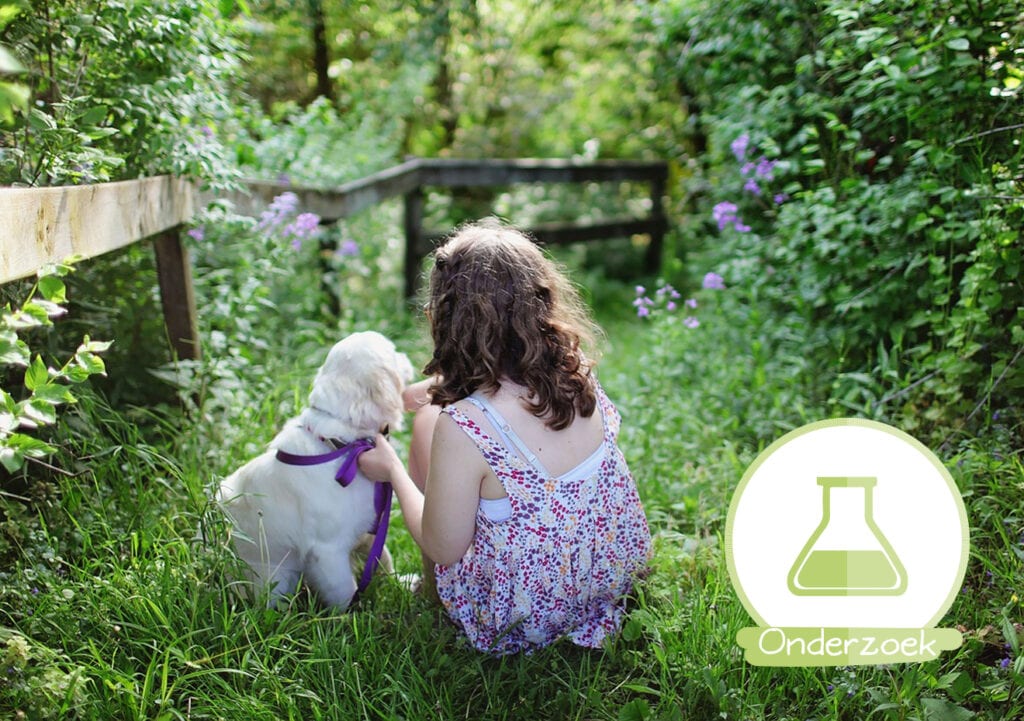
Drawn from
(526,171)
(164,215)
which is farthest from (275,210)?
(526,171)

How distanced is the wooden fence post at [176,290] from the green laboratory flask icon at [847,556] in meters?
2.22

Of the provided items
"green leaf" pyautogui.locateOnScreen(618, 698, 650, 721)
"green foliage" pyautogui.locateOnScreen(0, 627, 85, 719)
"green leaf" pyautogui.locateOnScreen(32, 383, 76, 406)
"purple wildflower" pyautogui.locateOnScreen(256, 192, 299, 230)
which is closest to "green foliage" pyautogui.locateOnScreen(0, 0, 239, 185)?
"purple wildflower" pyautogui.locateOnScreen(256, 192, 299, 230)

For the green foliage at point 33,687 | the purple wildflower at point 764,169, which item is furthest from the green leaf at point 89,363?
the purple wildflower at point 764,169

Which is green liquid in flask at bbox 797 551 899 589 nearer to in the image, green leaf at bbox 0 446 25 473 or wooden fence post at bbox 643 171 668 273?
green leaf at bbox 0 446 25 473

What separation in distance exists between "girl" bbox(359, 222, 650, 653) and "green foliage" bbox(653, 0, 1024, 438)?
50.8 inches

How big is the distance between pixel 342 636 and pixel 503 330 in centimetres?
94

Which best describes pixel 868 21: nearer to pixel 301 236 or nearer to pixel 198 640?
pixel 301 236

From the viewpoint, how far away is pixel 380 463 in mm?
2367

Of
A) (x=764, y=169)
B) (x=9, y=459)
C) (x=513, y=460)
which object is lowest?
(x=513, y=460)

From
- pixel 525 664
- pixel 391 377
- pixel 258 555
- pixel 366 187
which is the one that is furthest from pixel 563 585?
pixel 366 187

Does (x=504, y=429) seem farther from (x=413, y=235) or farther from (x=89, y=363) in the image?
(x=413, y=235)

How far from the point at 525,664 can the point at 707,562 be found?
0.66m

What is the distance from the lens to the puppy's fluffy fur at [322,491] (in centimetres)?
236

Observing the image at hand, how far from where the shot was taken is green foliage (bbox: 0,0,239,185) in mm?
2309
